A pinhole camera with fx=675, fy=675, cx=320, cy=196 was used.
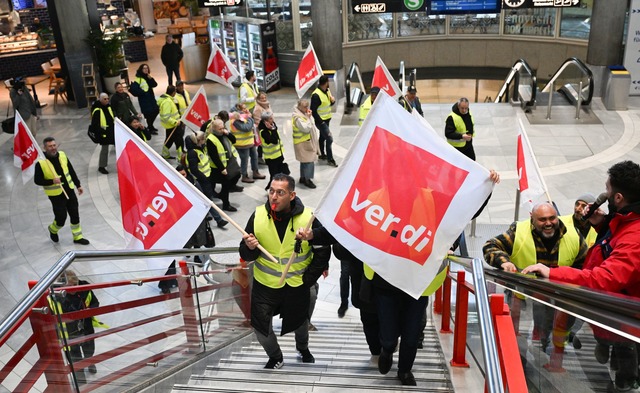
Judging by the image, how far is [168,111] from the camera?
514 inches

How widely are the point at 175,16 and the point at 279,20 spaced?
12783mm

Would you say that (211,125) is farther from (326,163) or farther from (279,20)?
(279,20)

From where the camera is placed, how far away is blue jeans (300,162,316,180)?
1172 centimetres

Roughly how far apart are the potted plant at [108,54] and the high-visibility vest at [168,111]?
5910mm

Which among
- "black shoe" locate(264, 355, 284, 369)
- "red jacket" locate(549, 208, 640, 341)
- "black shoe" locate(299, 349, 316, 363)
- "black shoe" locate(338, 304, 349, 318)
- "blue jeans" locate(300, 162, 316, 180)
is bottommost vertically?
"black shoe" locate(338, 304, 349, 318)

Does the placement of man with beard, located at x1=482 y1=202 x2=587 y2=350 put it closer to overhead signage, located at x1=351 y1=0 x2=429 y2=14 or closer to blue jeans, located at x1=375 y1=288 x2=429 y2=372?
blue jeans, located at x1=375 y1=288 x2=429 y2=372

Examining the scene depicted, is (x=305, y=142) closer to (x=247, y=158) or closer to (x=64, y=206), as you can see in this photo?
(x=247, y=158)

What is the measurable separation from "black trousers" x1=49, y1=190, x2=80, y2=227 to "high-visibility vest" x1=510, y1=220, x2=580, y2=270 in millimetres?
7042

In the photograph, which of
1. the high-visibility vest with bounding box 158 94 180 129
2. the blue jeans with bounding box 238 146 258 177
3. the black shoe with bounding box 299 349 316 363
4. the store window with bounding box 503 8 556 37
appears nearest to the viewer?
the black shoe with bounding box 299 349 316 363

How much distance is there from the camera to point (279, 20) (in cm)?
1945

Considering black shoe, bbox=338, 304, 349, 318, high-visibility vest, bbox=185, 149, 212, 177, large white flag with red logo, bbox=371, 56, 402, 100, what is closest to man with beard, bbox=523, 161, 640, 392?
black shoe, bbox=338, 304, 349, 318

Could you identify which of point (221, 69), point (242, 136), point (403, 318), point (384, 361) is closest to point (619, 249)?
point (403, 318)

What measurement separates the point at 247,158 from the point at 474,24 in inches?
530

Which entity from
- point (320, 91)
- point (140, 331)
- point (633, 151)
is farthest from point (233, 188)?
point (633, 151)
